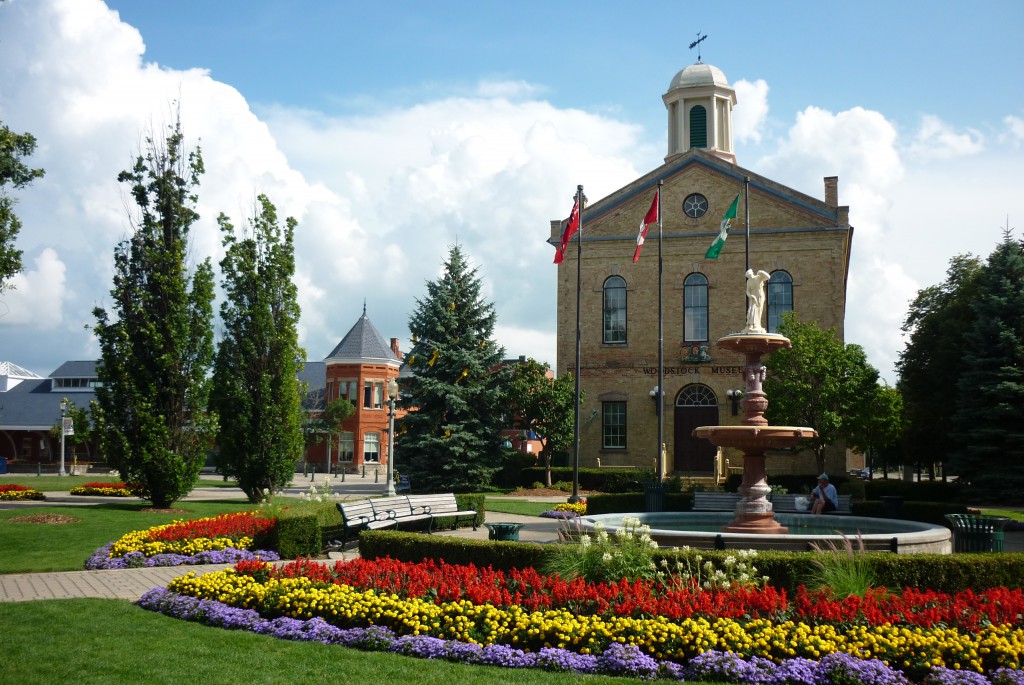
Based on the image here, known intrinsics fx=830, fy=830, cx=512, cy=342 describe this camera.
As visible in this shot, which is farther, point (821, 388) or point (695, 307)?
point (695, 307)

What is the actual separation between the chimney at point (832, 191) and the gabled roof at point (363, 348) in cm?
3668

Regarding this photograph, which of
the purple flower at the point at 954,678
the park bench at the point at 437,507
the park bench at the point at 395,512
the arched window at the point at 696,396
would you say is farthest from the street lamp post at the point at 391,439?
the purple flower at the point at 954,678

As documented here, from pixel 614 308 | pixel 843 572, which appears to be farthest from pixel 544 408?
pixel 843 572

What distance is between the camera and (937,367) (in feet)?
119

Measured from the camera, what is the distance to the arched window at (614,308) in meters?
37.7

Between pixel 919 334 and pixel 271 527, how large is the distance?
37518 millimetres

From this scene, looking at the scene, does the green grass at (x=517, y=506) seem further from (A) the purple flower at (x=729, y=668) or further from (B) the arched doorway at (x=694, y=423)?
(A) the purple flower at (x=729, y=668)

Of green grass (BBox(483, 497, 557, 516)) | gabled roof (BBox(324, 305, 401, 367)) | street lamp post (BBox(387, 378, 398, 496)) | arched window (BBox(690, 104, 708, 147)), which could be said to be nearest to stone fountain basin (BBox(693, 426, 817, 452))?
green grass (BBox(483, 497, 557, 516))

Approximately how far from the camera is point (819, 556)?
979 cm

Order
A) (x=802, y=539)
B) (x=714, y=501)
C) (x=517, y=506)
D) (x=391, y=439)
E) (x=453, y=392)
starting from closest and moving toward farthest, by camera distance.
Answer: (x=802, y=539), (x=714, y=501), (x=517, y=506), (x=391, y=439), (x=453, y=392)

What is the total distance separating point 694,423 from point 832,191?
38.6 feet

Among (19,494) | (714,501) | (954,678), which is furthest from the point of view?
(19,494)

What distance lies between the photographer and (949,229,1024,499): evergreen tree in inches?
1154

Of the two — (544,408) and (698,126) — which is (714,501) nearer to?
(544,408)
